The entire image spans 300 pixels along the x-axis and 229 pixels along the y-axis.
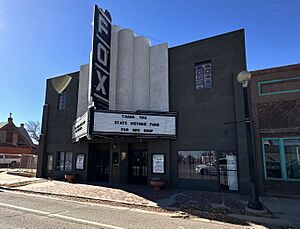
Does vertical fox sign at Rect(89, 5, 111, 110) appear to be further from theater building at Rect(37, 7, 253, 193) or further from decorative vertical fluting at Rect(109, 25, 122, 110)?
decorative vertical fluting at Rect(109, 25, 122, 110)

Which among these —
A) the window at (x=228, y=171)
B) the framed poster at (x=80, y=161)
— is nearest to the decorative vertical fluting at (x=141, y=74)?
the framed poster at (x=80, y=161)

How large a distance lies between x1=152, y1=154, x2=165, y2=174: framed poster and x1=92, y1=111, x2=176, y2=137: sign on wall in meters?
1.72

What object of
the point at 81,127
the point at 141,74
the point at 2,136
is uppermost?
the point at 141,74

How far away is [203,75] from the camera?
1448 centimetres

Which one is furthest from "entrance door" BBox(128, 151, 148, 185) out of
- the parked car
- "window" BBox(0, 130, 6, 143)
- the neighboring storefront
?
"window" BBox(0, 130, 6, 143)

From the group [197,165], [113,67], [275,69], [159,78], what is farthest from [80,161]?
[275,69]

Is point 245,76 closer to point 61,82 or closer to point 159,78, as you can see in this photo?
point 159,78

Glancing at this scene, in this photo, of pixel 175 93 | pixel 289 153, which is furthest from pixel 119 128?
pixel 289 153

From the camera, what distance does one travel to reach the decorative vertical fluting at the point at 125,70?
15789mm

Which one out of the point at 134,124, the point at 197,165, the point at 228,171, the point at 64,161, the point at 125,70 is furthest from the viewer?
the point at 64,161

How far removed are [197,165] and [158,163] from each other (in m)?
2.59

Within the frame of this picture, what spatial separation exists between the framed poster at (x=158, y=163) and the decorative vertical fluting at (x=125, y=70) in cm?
386

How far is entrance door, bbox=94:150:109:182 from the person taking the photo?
17.2 metres

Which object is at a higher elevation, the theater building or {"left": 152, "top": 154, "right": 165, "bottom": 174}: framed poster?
the theater building
